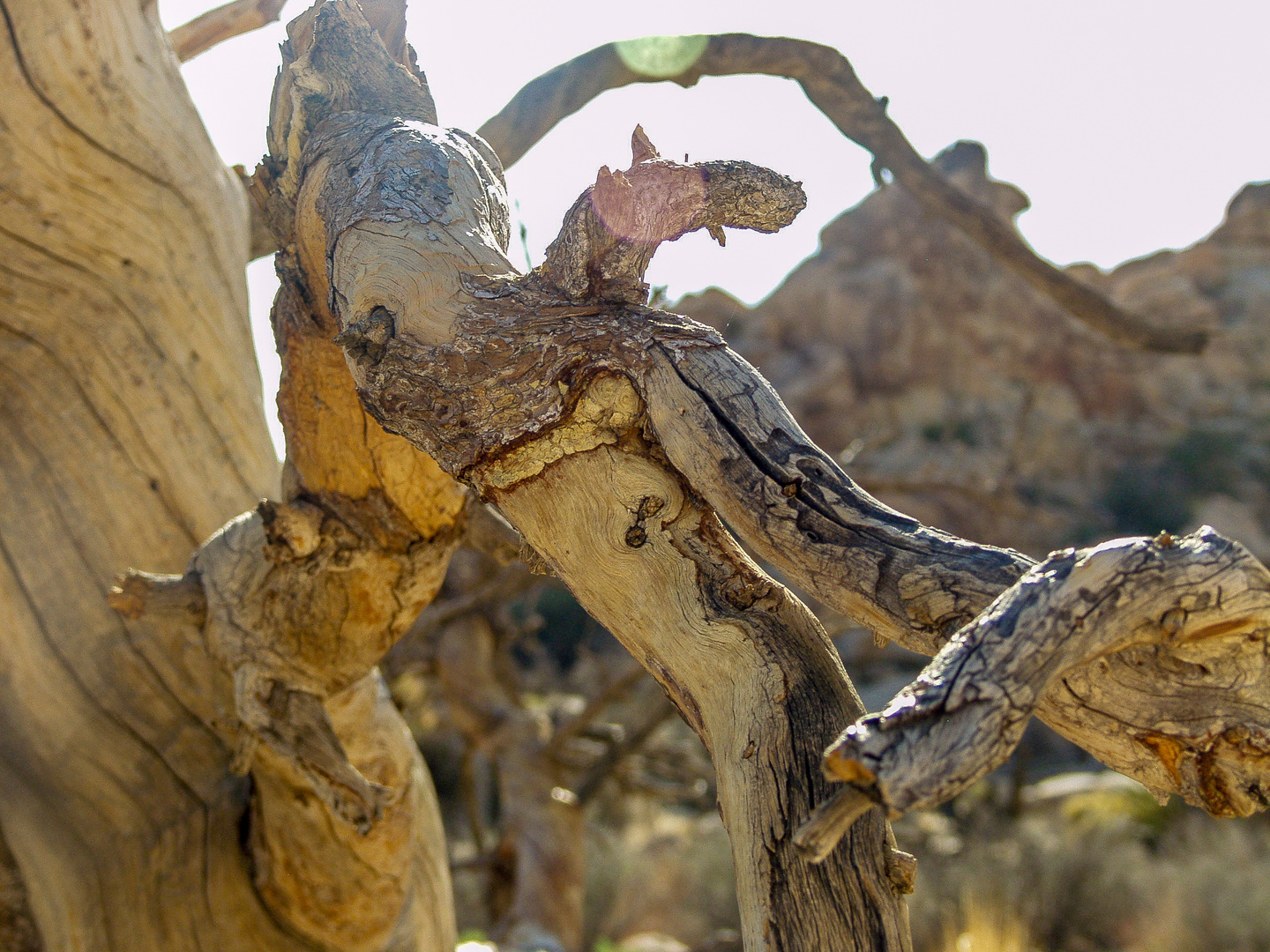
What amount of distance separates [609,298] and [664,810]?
40.6 ft

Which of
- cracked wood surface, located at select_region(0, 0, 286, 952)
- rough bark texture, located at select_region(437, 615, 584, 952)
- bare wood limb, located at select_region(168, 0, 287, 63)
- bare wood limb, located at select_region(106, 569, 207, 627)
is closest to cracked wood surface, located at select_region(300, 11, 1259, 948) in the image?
bare wood limb, located at select_region(106, 569, 207, 627)

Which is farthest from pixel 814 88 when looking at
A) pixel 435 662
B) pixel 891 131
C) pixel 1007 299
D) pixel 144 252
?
pixel 1007 299

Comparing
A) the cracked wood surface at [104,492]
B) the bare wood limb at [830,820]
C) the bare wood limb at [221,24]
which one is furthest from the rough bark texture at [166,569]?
the bare wood limb at [830,820]

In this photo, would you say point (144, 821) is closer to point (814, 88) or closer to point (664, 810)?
point (814, 88)

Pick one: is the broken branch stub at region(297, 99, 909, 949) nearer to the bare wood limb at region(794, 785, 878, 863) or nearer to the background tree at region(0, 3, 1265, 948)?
the background tree at region(0, 3, 1265, 948)

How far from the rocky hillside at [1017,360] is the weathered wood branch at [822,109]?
1601 cm

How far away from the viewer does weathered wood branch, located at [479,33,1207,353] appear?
303cm

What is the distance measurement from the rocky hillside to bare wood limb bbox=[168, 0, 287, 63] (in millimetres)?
16228

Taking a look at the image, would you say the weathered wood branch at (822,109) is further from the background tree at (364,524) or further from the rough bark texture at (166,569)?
the rough bark texture at (166,569)

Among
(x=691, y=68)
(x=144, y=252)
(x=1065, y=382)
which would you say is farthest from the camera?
(x=1065, y=382)

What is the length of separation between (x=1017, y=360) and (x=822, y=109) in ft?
65.8

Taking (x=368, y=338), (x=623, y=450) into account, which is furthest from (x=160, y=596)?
(x=623, y=450)

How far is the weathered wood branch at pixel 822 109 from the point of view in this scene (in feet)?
9.94

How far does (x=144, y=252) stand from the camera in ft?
8.41
